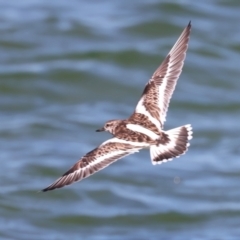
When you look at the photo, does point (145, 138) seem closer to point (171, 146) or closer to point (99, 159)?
point (171, 146)

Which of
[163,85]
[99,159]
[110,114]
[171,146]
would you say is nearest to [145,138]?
[171,146]

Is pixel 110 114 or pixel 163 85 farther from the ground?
pixel 110 114

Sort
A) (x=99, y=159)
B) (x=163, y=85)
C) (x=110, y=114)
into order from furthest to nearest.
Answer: (x=110, y=114)
(x=163, y=85)
(x=99, y=159)

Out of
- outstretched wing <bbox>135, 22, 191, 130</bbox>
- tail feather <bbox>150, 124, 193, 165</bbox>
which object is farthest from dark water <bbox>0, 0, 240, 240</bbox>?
tail feather <bbox>150, 124, 193, 165</bbox>

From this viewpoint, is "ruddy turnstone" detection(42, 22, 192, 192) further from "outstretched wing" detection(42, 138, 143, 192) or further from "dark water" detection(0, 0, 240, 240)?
"dark water" detection(0, 0, 240, 240)

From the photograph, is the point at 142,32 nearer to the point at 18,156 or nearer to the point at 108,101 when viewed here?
the point at 108,101

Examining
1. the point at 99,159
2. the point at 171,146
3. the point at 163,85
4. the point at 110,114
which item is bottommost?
the point at 99,159

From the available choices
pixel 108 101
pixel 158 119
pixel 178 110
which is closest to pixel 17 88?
pixel 108 101
